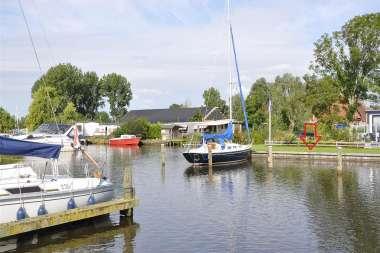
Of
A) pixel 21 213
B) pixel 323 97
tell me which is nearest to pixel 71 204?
pixel 21 213

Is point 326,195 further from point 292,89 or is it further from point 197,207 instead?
point 292,89

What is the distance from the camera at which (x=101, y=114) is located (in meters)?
148

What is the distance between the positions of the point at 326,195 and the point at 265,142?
35659 millimetres

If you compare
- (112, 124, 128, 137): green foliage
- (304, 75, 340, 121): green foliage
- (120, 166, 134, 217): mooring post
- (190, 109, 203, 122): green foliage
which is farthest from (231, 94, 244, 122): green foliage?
(120, 166, 134, 217): mooring post

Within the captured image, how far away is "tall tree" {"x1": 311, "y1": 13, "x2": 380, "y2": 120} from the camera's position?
234 feet

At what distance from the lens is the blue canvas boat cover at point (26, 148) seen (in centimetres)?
2312

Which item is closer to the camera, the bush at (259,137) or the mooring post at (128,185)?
the mooring post at (128,185)

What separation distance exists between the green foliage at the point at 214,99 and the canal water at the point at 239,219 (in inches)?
4298

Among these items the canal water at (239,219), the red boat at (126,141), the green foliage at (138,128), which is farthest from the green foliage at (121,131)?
the canal water at (239,219)

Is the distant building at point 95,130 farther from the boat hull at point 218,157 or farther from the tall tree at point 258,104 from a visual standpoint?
the boat hull at point 218,157

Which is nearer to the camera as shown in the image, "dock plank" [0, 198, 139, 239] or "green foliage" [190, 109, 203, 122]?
"dock plank" [0, 198, 139, 239]

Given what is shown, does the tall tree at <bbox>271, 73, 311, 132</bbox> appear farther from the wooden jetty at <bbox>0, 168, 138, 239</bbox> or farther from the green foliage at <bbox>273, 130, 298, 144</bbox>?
the wooden jetty at <bbox>0, 168, 138, 239</bbox>

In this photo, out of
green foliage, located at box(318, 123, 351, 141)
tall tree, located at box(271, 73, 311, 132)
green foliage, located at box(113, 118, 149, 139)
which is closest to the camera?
green foliage, located at box(318, 123, 351, 141)

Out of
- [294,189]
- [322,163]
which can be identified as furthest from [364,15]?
[294,189]
